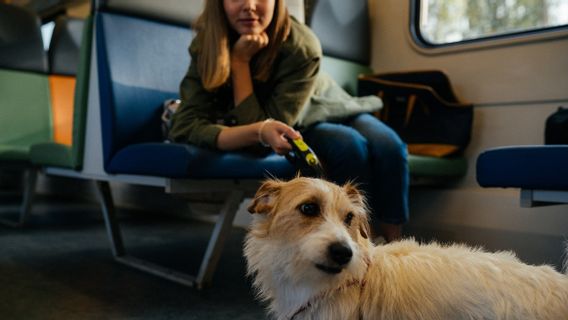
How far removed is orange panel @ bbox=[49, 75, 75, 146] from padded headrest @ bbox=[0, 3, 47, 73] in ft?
0.47

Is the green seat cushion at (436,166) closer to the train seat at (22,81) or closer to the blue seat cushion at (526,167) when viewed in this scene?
the blue seat cushion at (526,167)

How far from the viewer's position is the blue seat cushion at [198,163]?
1.80 metres

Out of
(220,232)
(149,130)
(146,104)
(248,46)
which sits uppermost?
(248,46)

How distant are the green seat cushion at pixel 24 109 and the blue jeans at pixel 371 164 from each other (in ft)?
9.15

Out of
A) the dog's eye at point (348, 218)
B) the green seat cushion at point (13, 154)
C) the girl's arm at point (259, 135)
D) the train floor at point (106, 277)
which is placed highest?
the girl's arm at point (259, 135)

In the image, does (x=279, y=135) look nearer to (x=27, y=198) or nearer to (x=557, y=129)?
(x=557, y=129)

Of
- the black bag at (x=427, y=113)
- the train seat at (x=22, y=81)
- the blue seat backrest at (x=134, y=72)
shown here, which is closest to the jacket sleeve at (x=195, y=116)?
the blue seat backrest at (x=134, y=72)

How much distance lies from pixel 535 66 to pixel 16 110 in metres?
3.56

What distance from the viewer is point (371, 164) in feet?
6.40

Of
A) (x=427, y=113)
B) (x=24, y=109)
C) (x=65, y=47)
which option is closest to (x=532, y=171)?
(x=427, y=113)

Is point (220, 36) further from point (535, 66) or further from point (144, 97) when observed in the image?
point (535, 66)

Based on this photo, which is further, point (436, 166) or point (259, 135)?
point (436, 166)

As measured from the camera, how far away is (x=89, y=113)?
8.04ft

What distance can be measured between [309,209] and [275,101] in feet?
3.04
